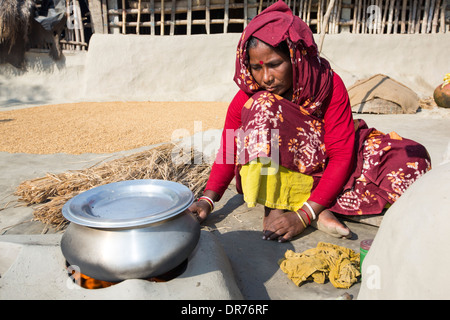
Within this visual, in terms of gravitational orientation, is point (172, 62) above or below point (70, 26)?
below

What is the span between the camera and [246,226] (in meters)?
2.11

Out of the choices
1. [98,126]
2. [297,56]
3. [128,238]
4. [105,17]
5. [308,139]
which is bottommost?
[98,126]

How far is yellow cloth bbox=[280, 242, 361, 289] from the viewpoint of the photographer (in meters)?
1.45

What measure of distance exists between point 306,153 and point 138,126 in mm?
3609

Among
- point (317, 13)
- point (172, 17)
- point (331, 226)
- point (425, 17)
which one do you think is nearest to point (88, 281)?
point (331, 226)

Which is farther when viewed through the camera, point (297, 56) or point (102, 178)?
point (102, 178)

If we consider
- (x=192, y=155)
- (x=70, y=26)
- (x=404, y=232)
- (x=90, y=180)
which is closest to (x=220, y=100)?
(x=70, y=26)

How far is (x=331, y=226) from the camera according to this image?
6.11 feet

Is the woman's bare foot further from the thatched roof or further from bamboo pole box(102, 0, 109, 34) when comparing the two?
the thatched roof

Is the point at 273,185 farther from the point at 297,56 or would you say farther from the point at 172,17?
the point at 172,17

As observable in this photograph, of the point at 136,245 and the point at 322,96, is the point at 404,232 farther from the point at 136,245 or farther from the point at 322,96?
the point at 322,96

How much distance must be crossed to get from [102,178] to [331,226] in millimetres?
1686

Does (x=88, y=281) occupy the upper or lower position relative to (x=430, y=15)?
lower

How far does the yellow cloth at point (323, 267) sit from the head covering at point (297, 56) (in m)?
0.83
